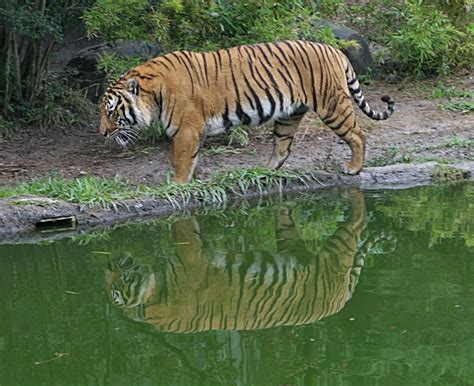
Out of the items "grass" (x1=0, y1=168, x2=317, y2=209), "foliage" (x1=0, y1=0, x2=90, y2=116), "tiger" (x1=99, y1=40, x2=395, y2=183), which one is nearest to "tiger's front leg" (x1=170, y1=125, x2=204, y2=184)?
"tiger" (x1=99, y1=40, x2=395, y2=183)

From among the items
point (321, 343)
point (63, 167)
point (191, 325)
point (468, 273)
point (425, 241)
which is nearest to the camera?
point (321, 343)

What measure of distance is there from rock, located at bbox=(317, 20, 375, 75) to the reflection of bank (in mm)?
5356

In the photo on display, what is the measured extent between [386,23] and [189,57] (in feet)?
17.7

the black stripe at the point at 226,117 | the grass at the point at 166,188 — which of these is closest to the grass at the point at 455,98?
the grass at the point at 166,188

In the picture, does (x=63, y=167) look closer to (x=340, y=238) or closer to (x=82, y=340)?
(x=340, y=238)

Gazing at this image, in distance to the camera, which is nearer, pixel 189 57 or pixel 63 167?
pixel 189 57

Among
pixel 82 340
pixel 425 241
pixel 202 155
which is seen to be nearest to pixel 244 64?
pixel 202 155

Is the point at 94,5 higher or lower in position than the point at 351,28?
higher

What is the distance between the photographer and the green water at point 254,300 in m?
4.56

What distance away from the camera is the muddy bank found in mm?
6969

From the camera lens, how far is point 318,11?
10422 millimetres

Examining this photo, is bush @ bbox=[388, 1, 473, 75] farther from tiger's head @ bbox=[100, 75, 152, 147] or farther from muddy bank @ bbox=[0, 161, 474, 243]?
tiger's head @ bbox=[100, 75, 152, 147]

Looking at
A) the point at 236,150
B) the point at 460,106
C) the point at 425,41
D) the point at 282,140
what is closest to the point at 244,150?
the point at 236,150

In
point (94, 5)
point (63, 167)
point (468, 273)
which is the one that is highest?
point (94, 5)
